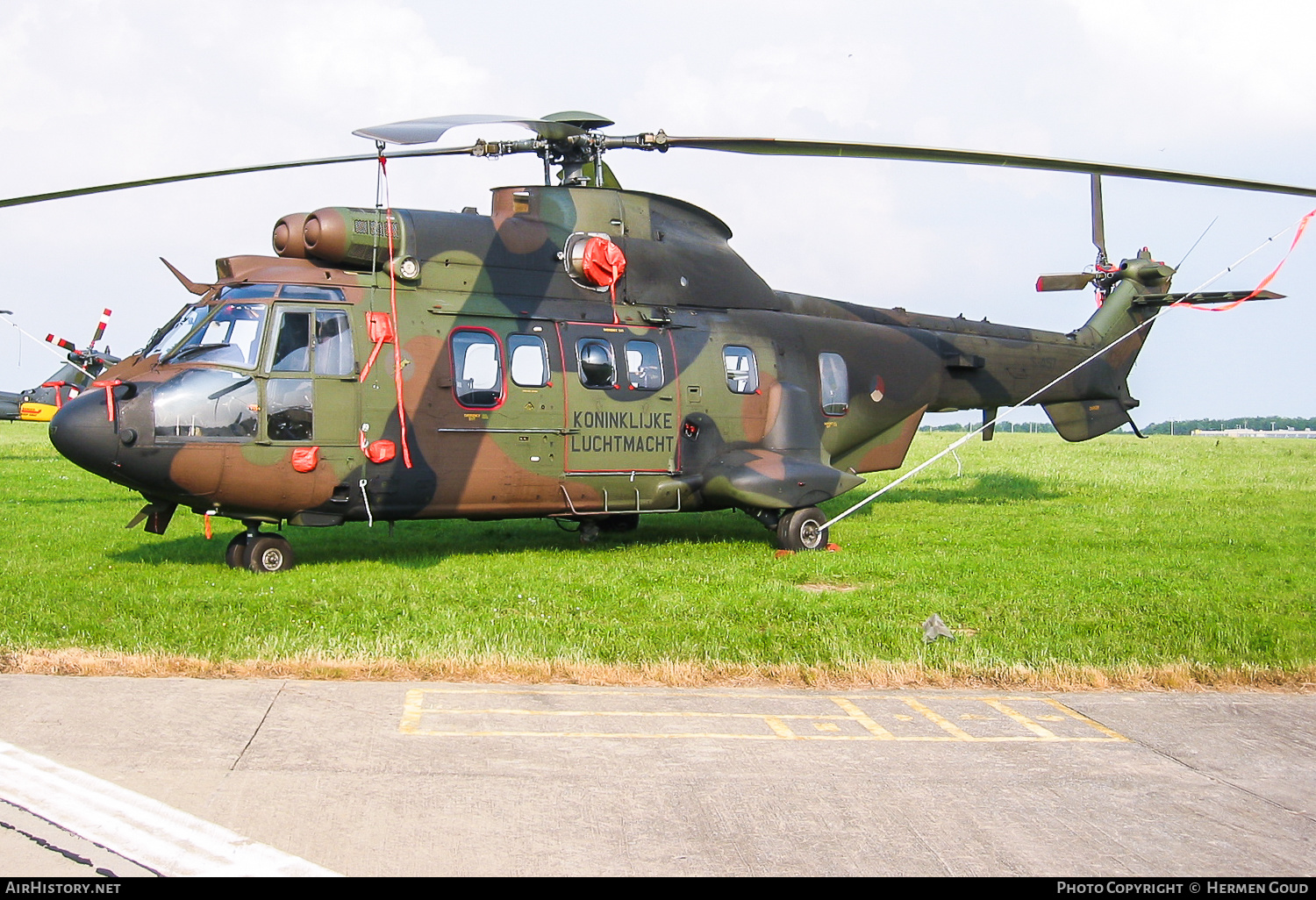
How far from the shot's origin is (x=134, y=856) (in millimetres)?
4766

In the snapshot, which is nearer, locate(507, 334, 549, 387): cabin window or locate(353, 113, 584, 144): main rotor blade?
locate(353, 113, 584, 144): main rotor blade

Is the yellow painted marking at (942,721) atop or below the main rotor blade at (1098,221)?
below

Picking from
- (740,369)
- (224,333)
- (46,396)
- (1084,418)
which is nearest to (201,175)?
(224,333)

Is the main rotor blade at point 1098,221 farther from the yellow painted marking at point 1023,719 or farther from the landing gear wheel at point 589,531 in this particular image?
the yellow painted marking at point 1023,719

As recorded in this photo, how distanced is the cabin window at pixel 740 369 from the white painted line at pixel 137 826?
33.3 feet

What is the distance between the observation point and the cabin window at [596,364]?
13.7m

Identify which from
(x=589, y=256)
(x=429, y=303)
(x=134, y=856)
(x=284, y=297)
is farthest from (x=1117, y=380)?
(x=134, y=856)

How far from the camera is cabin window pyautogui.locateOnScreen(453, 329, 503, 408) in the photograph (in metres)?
12.9

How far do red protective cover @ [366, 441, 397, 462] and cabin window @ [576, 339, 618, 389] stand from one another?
8.04ft

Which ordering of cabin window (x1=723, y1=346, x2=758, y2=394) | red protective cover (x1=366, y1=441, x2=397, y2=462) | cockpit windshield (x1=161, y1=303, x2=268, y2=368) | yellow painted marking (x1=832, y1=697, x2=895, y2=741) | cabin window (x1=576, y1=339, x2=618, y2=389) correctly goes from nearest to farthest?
yellow painted marking (x1=832, y1=697, x2=895, y2=741), cockpit windshield (x1=161, y1=303, x2=268, y2=368), red protective cover (x1=366, y1=441, x2=397, y2=462), cabin window (x1=576, y1=339, x2=618, y2=389), cabin window (x1=723, y1=346, x2=758, y2=394)

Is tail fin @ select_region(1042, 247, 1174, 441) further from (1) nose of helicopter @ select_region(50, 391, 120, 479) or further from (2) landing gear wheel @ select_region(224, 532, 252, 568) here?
(1) nose of helicopter @ select_region(50, 391, 120, 479)

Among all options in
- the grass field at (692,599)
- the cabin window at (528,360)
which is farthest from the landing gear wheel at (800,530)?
the cabin window at (528,360)

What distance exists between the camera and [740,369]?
14953mm

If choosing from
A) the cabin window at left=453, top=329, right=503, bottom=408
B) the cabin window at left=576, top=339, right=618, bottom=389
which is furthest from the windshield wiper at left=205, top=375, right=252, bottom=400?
the cabin window at left=576, top=339, right=618, bottom=389
